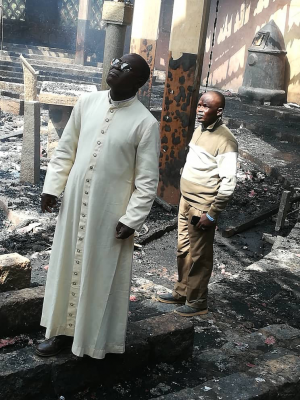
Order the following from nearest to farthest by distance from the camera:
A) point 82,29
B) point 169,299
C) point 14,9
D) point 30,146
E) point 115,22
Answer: point 169,299
point 115,22
point 30,146
point 82,29
point 14,9

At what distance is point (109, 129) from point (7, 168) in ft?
23.0

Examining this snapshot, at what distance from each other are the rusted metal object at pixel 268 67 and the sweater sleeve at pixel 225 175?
15284 mm

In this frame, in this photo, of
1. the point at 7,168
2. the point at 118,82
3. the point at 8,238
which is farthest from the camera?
the point at 7,168

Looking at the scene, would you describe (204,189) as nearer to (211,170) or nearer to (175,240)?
(211,170)

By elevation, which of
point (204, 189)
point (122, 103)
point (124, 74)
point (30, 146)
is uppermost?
point (124, 74)

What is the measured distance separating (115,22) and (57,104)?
2549mm

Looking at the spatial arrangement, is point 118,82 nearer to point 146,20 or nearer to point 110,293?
point 110,293

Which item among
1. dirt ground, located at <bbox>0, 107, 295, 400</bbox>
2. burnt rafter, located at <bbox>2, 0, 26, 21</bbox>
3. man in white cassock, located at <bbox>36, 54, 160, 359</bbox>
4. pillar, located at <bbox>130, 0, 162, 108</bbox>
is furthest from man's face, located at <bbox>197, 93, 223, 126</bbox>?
burnt rafter, located at <bbox>2, 0, 26, 21</bbox>

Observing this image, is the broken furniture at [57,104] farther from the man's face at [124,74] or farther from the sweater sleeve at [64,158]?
the man's face at [124,74]

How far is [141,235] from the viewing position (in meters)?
7.29

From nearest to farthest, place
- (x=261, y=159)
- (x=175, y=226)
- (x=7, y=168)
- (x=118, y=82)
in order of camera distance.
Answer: (x=118, y=82)
(x=175, y=226)
(x=7, y=168)
(x=261, y=159)

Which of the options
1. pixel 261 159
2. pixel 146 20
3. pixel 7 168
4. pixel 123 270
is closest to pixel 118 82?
pixel 123 270

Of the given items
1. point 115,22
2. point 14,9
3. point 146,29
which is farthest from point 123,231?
point 14,9

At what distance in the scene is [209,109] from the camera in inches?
182
